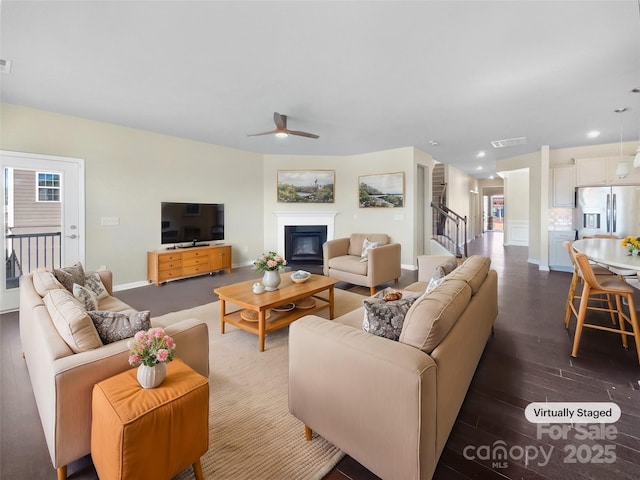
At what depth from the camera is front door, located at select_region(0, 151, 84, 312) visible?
3.80m

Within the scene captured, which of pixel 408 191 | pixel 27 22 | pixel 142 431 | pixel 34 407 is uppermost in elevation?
pixel 27 22

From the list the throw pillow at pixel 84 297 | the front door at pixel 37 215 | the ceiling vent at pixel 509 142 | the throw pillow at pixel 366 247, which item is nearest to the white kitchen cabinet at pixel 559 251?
the ceiling vent at pixel 509 142

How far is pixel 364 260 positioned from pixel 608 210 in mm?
4786

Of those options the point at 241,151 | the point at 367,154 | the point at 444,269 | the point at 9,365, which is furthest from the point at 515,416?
the point at 241,151

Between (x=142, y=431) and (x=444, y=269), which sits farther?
(x=444, y=269)

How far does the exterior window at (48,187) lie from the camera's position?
159 inches

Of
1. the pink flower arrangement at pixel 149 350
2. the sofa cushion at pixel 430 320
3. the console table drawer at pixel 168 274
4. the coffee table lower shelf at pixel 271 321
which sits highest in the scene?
the sofa cushion at pixel 430 320

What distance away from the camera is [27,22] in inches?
86.5

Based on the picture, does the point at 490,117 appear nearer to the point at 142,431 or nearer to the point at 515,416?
the point at 515,416

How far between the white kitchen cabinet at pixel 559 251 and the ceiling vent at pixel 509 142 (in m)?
2.02

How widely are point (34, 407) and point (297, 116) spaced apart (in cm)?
403

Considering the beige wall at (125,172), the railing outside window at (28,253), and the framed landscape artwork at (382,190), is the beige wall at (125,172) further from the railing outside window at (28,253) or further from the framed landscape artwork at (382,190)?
the framed landscape artwork at (382,190)

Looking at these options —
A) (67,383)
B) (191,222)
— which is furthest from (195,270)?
(67,383)

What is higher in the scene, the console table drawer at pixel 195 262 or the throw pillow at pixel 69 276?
the throw pillow at pixel 69 276
